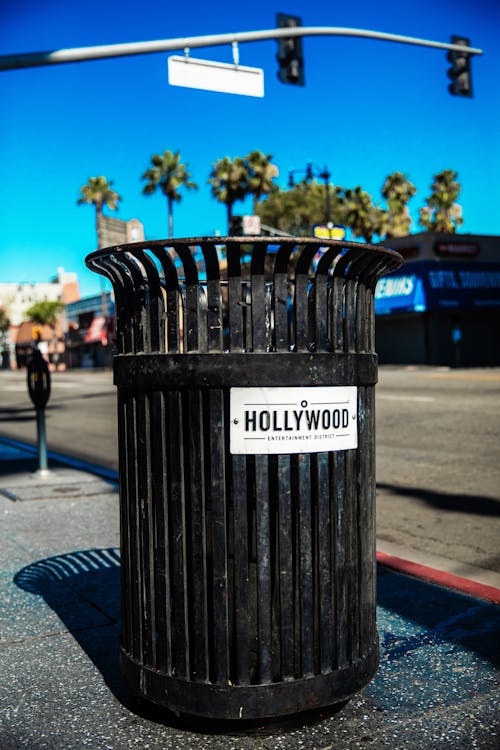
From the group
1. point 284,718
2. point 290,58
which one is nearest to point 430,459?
point 284,718

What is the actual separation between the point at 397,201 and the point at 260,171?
30.4 ft

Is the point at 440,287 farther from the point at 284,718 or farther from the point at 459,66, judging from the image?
the point at 284,718

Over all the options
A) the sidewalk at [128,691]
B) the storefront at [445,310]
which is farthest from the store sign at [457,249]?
the sidewalk at [128,691]

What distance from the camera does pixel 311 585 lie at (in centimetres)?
236

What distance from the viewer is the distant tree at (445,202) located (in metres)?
50.3

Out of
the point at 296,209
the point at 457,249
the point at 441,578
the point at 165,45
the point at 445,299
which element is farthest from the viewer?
the point at 296,209

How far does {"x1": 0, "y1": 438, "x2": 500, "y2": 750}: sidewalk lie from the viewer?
245cm

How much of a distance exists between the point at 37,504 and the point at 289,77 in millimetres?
8618

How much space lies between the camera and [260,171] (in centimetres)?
4712

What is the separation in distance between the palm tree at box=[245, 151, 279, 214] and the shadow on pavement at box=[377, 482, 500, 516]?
4210 cm

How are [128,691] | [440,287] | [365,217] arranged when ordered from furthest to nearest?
[365,217] → [440,287] → [128,691]

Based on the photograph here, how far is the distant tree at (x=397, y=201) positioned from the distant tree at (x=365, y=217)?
68 centimetres

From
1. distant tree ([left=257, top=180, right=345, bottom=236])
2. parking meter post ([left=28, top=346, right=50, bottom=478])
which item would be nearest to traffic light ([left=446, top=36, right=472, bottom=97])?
parking meter post ([left=28, top=346, right=50, bottom=478])

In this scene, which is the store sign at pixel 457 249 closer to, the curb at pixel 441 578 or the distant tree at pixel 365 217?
the distant tree at pixel 365 217
